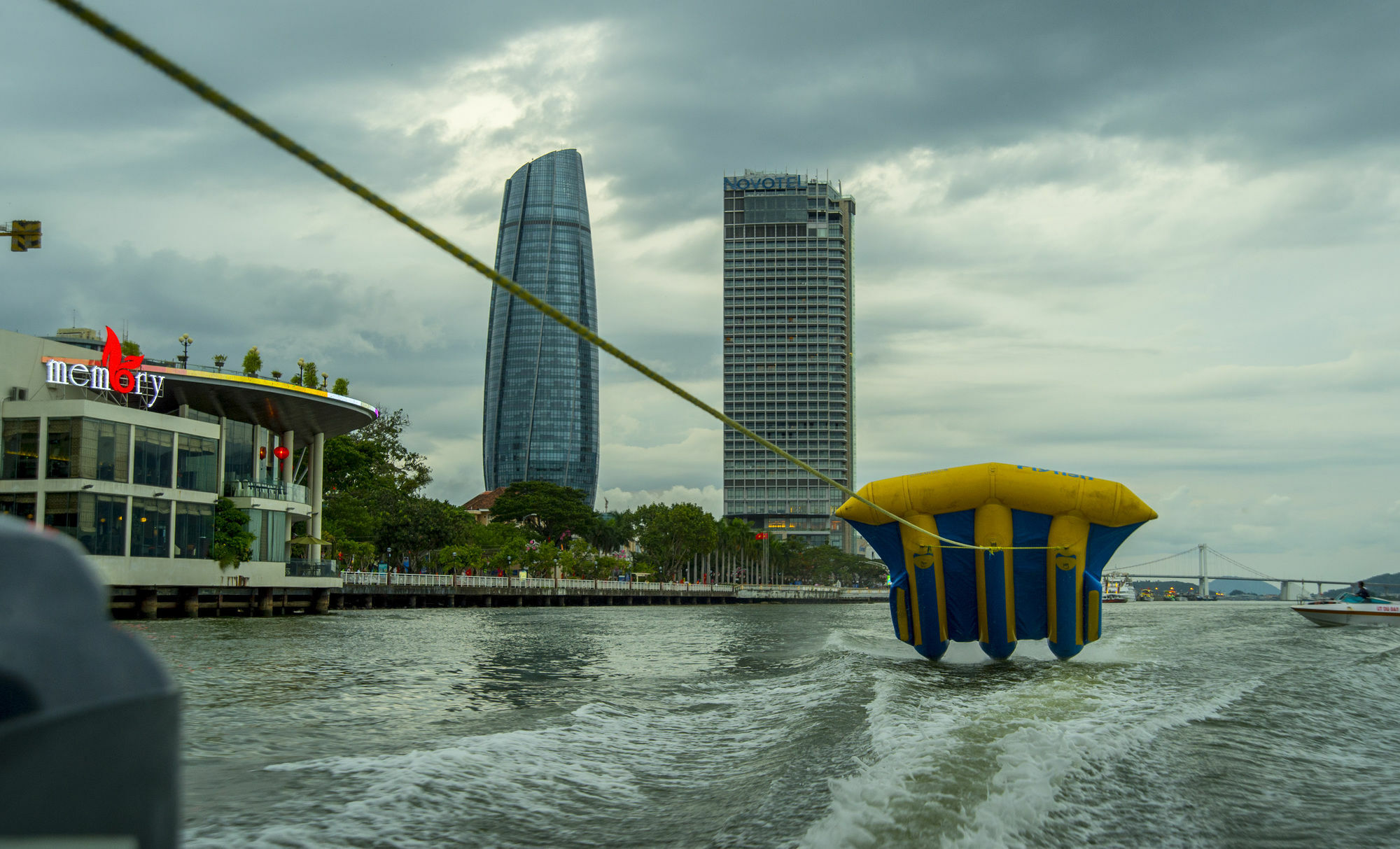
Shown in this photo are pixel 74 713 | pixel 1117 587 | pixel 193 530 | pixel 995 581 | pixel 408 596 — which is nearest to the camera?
pixel 74 713

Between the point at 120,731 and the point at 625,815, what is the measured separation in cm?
362

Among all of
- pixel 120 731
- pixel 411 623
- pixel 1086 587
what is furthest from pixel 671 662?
pixel 411 623

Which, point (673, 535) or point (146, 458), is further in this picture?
point (673, 535)

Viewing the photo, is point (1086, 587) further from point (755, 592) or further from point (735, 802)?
point (755, 592)

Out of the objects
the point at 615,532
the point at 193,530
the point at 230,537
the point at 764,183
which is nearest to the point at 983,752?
the point at 193,530

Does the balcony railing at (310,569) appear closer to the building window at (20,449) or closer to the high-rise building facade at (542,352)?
the building window at (20,449)

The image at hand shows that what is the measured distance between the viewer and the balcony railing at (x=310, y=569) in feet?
124

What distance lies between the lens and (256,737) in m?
6.48

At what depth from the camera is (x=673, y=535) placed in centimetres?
8319

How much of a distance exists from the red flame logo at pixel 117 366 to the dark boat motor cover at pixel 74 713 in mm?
34733

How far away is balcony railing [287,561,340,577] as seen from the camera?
3784 cm

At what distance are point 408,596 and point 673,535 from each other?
1479 inches

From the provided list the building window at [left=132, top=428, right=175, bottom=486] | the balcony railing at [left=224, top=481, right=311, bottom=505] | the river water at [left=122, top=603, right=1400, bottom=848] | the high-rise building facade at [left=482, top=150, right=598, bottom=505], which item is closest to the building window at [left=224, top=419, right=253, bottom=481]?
the balcony railing at [left=224, top=481, right=311, bottom=505]

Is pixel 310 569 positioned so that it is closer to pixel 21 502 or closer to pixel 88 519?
pixel 88 519
